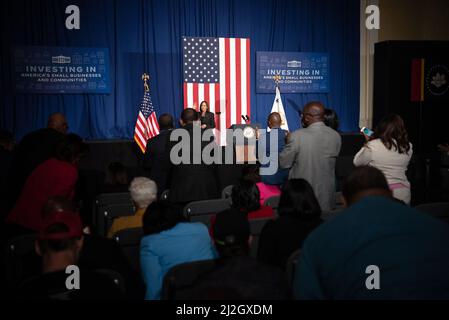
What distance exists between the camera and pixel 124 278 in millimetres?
2160

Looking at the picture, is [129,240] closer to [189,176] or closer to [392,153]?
[189,176]

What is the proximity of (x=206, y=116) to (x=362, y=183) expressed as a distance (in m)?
7.25

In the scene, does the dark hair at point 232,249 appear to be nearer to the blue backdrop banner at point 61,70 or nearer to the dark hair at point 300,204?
the dark hair at point 300,204

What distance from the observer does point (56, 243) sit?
184 centimetres

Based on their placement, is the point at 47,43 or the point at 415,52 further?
the point at 415,52

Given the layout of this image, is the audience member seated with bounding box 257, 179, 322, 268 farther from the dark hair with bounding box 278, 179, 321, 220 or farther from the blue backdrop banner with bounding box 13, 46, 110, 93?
the blue backdrop banner with bounding box 13, 46, 110, 93

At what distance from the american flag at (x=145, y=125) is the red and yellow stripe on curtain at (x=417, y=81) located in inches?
209

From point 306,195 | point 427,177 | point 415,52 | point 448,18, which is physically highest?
point 448,18

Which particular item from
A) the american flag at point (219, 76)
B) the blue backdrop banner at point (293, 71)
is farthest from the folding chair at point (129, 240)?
the blue backdrop banner at point (293, 71)

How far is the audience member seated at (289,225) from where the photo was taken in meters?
2.24

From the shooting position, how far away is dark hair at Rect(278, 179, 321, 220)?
238 cm

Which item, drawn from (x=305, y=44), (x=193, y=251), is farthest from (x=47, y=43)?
(x=193, y=251)

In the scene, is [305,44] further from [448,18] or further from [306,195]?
[306,195]

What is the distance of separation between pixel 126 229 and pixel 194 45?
734 cm
